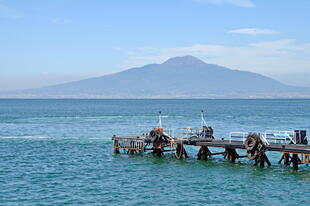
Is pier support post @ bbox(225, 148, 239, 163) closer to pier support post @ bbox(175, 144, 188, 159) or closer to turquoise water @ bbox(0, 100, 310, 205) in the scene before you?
turquoise water @ bbox(0, 100, 310, 205)

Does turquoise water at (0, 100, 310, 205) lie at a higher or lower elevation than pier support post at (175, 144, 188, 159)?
lower

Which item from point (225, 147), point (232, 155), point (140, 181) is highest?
point (225, 147)

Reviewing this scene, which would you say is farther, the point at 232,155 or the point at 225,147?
the point at 232,155

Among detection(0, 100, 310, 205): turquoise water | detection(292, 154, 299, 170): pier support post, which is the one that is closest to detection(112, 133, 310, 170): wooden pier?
detection(292, 154, 299, 170): pier support post

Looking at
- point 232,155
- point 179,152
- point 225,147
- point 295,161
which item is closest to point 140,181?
point 225,147

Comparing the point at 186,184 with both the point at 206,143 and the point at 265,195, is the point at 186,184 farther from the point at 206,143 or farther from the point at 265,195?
the point at 206,143

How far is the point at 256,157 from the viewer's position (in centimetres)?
4272

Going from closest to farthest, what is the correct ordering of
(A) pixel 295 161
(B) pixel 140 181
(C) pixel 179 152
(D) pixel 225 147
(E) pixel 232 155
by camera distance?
1. (B) pixel 140 181
2. (A) pixel 295 161
3. (D) pixel 225 147
4. (E) pixel 232 155
5. (C) pixel 179 152

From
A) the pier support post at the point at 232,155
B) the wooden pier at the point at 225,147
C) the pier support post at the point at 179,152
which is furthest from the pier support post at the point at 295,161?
the pier support post at the point at 179,152

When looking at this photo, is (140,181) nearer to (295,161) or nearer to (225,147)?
(225,147)

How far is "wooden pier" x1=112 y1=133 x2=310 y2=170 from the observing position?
41456 millimetres

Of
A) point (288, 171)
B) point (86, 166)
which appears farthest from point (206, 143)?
point (86, 166)

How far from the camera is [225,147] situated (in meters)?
45.6

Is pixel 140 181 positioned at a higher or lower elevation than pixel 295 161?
lower
